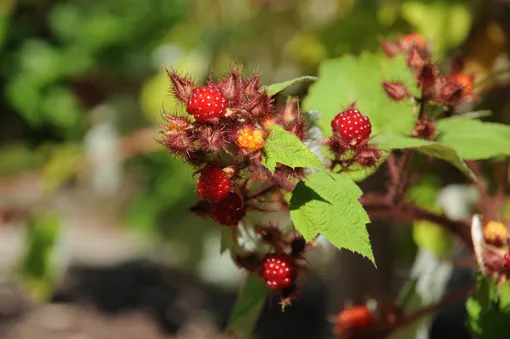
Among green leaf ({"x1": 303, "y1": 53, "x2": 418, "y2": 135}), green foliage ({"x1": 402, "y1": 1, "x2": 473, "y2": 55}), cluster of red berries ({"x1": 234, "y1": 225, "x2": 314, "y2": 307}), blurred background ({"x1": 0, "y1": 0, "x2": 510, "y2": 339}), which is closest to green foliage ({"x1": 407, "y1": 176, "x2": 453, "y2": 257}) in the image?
blurred background ({"x1": 0, "y1": 0, "x2": 510, "y2": 339})

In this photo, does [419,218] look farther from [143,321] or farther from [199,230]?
[143,321]

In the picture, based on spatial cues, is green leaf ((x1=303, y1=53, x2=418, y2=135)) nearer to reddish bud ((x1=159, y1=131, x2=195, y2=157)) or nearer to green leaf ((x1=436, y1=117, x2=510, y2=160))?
green leaf ((x1=436, y1=117, x2=510, y2=160))

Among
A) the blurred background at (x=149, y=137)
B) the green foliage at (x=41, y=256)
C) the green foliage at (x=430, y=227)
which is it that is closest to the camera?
the green foliage at (x=430, y=227)

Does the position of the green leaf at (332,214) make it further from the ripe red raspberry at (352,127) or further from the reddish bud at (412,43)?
the reddish bud at (412,43)

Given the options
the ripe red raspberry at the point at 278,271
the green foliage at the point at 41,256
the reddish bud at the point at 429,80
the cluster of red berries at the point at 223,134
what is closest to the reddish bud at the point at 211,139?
the cluster of red berries at the point at 223,134

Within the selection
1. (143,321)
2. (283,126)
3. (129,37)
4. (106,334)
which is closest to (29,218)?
(106,334)

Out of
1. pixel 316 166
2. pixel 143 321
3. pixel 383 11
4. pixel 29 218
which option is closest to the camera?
pixel 316 166
